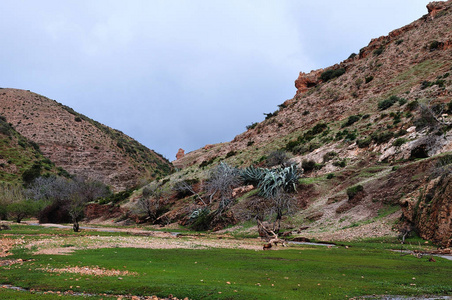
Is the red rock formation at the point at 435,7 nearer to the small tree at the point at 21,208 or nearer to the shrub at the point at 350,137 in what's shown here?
the shrub at the point at 350,137

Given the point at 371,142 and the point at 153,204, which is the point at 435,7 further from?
the point at 153,204

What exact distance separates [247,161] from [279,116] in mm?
23821

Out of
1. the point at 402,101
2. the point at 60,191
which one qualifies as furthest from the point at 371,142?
the point at 60,191

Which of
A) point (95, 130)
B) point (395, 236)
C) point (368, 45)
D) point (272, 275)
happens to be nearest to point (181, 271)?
point (272, 275)

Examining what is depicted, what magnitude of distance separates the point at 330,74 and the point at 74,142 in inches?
3340

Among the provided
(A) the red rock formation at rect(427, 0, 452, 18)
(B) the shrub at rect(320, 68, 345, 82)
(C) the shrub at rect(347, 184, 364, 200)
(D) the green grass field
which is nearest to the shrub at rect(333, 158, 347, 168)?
(C) the shrub at rect(347, 184, 364, 200)

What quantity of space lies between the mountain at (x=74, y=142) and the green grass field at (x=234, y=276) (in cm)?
8730

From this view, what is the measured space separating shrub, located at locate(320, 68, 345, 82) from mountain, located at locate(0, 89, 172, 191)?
197 feet

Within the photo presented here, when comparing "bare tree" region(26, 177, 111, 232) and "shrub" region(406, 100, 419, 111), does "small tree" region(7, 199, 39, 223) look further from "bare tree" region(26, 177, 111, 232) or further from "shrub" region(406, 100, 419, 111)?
"shrub" region(406, 100, 419, 111)

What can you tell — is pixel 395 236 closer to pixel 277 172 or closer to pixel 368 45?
pixel 277 172

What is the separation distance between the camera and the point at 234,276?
46.0 feet

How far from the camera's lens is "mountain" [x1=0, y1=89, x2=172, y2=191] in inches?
4375

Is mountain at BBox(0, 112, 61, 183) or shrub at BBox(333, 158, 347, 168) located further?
mountain at BBox(0, 112, 61, 183)

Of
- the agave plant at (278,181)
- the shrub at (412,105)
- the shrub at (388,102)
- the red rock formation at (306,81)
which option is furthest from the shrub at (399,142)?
the red rock formation at (306,81)
